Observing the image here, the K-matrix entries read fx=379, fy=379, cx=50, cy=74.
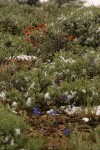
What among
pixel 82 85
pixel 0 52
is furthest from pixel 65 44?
pixel 82 85

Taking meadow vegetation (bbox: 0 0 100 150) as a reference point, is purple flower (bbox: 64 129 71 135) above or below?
below

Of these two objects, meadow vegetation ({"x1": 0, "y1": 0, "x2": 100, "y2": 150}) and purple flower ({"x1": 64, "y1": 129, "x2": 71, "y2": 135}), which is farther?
purple flower ({"x1": 64, "y1": 129, "x2": 71, "y2": 135})

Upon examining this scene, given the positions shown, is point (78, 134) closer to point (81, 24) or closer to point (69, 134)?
point (69, 134)

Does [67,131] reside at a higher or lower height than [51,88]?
lower

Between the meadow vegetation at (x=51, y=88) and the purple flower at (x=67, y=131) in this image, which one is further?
the purple flower at (x=67, y=131)

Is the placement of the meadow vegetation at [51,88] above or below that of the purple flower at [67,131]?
above

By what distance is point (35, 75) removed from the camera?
7887mm

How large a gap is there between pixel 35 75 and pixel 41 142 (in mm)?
3120

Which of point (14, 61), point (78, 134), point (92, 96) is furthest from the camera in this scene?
point (14, 61)

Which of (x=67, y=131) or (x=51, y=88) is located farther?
(x=51, y=88)

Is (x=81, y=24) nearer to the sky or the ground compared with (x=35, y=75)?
nearer to the sky

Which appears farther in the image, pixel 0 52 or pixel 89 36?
pixel 89 36

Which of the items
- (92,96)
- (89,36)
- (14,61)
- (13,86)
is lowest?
(92,96)

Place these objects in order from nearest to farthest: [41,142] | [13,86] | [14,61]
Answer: [41,142] → [13,86] → [14,61]
